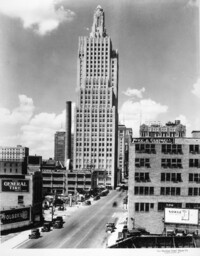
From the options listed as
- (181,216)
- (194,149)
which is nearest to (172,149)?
(194,149)

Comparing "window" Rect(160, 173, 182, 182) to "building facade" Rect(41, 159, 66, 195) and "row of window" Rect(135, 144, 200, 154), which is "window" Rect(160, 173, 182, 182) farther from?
"building facade" Rect(41, 159, 66, 195)

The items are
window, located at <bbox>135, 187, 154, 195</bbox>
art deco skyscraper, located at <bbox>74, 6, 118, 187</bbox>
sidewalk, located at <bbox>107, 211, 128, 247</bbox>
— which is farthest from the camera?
art deco skyscraper, located at <bbox>74, 6, 118, 187</bbox>

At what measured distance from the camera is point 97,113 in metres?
142

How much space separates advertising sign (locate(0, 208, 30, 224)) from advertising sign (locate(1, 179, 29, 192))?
11.6 feet

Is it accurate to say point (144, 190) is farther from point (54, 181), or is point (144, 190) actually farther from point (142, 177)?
point (54, 181)

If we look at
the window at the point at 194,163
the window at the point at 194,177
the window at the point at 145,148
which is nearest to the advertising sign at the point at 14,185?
the window at the point at 145,148

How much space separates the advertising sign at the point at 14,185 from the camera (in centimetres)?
5416

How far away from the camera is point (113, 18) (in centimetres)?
3541

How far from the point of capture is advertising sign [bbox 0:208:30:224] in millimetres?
47119

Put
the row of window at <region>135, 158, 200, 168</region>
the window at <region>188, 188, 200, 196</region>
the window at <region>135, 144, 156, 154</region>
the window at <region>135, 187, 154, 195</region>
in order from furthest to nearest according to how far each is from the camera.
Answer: the window at <region>135, 144, 156, 154</region> < the window at <region>135, 187, 154, 195</region> < the row of window at <region>135, 158, 200, 168</region> < the window at <region>188, 188, 200, 196</region>

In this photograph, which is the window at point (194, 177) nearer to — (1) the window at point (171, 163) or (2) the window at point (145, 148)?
(1) the window at point (171, 163)

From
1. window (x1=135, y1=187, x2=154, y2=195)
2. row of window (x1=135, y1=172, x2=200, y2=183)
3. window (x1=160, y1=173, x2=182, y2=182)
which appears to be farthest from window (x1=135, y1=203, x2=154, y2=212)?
window (x1=160, y1=173, x2=182, y2=182)

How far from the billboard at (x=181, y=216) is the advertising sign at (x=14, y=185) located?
67.6ft

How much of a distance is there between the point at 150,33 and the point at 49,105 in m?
12.3
